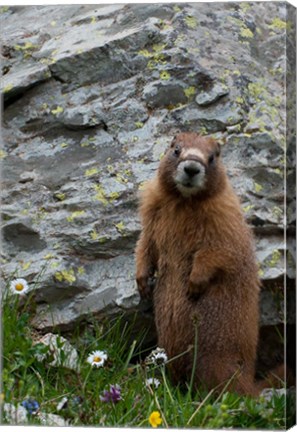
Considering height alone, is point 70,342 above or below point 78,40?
below

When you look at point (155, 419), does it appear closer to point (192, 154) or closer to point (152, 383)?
point (152, 383)

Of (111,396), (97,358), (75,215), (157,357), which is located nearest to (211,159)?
(75,215)

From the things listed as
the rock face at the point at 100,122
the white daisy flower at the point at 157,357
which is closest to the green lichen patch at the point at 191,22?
the rock face at the point at 100,122

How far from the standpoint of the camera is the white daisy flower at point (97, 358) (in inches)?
263

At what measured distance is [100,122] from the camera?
686 centimetres

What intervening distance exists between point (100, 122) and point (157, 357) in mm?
1272

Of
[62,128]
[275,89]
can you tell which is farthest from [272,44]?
[62,128]

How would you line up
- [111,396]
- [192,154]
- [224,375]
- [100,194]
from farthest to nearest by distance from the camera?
[100,194]
[224,375]
[192,154]
[111,396]

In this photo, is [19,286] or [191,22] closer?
[191,22]

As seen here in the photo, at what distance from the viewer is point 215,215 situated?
266 inches

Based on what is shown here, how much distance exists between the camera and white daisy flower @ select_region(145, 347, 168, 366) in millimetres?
6711

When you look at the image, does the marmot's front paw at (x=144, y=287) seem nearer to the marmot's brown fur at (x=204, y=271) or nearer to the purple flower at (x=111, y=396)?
the marmot's brown fur at (x=204, y=271)

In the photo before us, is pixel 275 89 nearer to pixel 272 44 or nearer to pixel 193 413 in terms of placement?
pixel 272 44

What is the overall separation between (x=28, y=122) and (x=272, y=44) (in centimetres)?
142
